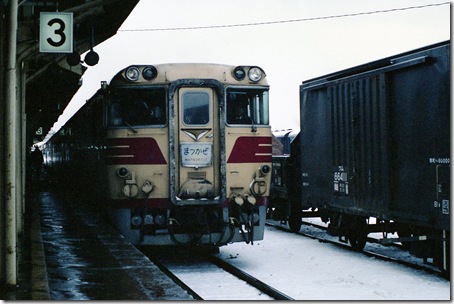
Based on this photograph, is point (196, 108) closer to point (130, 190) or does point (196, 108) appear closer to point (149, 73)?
point (149, 73)

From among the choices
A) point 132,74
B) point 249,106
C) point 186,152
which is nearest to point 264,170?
point 249,106

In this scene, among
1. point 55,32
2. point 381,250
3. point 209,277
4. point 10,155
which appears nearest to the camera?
point 10,155

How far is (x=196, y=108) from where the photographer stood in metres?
10.5

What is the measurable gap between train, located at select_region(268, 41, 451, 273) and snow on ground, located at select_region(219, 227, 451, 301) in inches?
18.0

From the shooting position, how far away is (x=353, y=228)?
12.5 meters

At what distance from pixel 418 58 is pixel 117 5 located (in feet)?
13.0

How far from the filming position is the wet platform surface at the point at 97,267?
701 centimetres

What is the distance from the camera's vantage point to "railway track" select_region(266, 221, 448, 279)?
420 inches

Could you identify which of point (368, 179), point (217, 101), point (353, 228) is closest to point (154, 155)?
point (217, 101)

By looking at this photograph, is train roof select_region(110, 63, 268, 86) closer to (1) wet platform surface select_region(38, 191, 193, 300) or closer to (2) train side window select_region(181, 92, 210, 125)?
(2) train side window select_region(181, 92, 210, 125)

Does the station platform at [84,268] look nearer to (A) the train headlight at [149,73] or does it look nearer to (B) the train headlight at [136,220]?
(B) the train headlight at [136,220]

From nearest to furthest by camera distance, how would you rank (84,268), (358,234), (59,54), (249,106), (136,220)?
1. (84,268)
2. (59,54)
3. (136,220)
4. (249,106)
5. (358,234)

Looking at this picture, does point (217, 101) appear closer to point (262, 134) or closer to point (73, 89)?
point (262, 134)

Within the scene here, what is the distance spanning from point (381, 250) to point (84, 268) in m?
6.18
